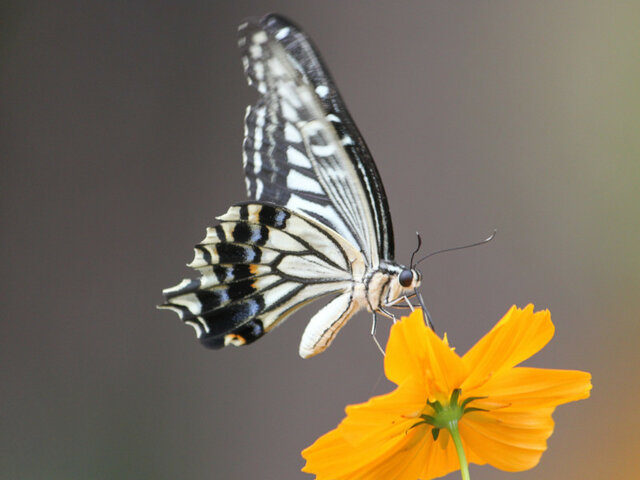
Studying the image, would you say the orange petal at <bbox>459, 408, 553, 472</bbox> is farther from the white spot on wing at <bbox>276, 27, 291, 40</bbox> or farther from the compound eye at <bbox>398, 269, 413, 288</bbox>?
the white spot on wing at <bbox>276, 27, 291, 40</bbox>

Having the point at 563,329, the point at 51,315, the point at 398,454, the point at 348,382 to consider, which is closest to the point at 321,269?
the point at 398,454

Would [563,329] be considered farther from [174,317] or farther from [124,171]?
[124,171]

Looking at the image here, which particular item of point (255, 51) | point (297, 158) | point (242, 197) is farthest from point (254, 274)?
point (242, 197)

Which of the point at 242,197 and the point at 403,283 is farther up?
the point at 242,197

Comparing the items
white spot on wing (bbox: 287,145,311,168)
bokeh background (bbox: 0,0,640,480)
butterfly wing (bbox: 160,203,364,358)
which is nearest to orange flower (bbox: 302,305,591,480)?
butterfly wing (bbox: 160,203,364,358)

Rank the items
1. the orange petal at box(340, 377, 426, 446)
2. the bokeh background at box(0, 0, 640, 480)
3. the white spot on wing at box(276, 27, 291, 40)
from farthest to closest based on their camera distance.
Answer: the bokeh background at box(0, 0, 640, 480)
the white spot on wing at box(276, 27, 291, 40)
the orange petal at box(340, 377, 426, 446)

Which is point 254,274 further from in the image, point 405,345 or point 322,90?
point 405,345

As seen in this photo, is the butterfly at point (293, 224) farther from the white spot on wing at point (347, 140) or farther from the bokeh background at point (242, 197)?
the bokeh background at point (242, 197)
